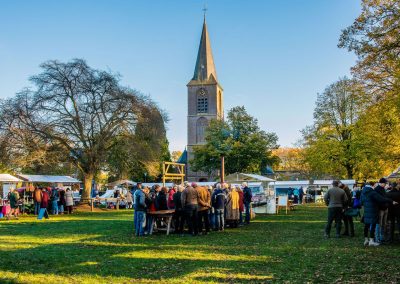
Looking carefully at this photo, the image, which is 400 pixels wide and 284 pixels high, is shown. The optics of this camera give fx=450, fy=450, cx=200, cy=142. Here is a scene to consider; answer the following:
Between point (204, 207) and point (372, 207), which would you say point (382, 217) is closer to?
point (372, 207)

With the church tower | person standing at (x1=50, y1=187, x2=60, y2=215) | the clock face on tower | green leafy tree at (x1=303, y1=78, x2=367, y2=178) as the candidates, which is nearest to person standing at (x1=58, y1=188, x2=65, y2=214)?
person standing at (x1=50, y1=187, x2=60, y2=215)

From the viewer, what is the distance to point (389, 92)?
21750 millimetres

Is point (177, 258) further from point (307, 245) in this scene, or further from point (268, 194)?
point (268, 194)

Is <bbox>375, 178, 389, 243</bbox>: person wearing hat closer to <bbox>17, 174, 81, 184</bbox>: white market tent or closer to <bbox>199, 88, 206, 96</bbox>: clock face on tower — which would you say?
<bbox>17, 174, 81, 184</bbox>: white market tent

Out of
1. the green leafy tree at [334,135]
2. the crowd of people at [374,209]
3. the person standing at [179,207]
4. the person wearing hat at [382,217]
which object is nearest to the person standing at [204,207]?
the person standing at [179,207]

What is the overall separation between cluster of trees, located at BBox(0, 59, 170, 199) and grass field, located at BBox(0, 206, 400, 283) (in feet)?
56.2

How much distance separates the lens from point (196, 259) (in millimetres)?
9414

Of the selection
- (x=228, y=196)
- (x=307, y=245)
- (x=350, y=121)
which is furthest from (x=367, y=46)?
(x=350, y=121)

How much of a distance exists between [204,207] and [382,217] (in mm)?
5362

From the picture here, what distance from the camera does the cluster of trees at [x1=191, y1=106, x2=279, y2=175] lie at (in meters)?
53.8

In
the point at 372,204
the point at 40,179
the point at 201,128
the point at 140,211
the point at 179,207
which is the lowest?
the point at 140,211

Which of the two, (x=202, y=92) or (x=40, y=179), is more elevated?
(x=202, y=92)

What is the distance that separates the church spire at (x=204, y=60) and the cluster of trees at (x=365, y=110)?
2808cm

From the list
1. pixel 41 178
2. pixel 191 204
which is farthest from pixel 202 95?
pixel 191 204
